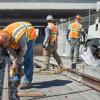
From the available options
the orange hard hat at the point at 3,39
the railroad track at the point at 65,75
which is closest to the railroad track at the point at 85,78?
the railroad track at the point at 65,75

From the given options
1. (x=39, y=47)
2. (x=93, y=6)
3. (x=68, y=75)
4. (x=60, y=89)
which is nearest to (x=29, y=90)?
(x=60, y=89)

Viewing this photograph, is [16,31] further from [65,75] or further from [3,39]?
[65,75]

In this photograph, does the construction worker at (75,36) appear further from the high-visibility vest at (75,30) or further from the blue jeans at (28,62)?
the blue jeans at (28,62)

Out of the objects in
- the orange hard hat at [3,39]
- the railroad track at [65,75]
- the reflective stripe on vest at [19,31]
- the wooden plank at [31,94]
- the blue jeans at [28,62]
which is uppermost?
the reflective stripe on vest at [19,31]

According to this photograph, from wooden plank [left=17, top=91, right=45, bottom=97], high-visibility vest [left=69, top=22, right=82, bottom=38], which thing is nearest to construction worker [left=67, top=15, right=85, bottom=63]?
high-visibility vest [left=69, top=22, right=82, bottom=38]

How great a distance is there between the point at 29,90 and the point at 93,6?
129 feet

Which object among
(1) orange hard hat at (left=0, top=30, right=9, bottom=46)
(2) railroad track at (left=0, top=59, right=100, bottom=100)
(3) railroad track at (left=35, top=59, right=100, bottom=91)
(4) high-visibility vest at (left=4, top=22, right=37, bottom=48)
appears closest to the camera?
(1) orange hard hat at (left=0, top=30, right=9, bottom=46)

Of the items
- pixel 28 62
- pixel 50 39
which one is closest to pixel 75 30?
pixel 50 39

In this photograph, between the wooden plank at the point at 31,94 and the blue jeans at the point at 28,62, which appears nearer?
the wooden plank at the point at 31,94

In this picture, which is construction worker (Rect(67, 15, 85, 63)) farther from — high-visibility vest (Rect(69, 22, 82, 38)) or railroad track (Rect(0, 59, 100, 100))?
railroad track (Rect(0, 59, 100, 100))

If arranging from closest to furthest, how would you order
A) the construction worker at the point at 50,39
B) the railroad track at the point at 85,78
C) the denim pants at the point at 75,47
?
the railroad track at the point at 85,78 < the construction worker at the point at 50,39 < the denim pants at the point at 75,47

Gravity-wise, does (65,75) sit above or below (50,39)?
below

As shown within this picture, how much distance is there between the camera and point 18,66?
8305 mm

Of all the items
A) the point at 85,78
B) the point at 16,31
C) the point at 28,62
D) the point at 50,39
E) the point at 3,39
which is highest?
the point at 16,31
